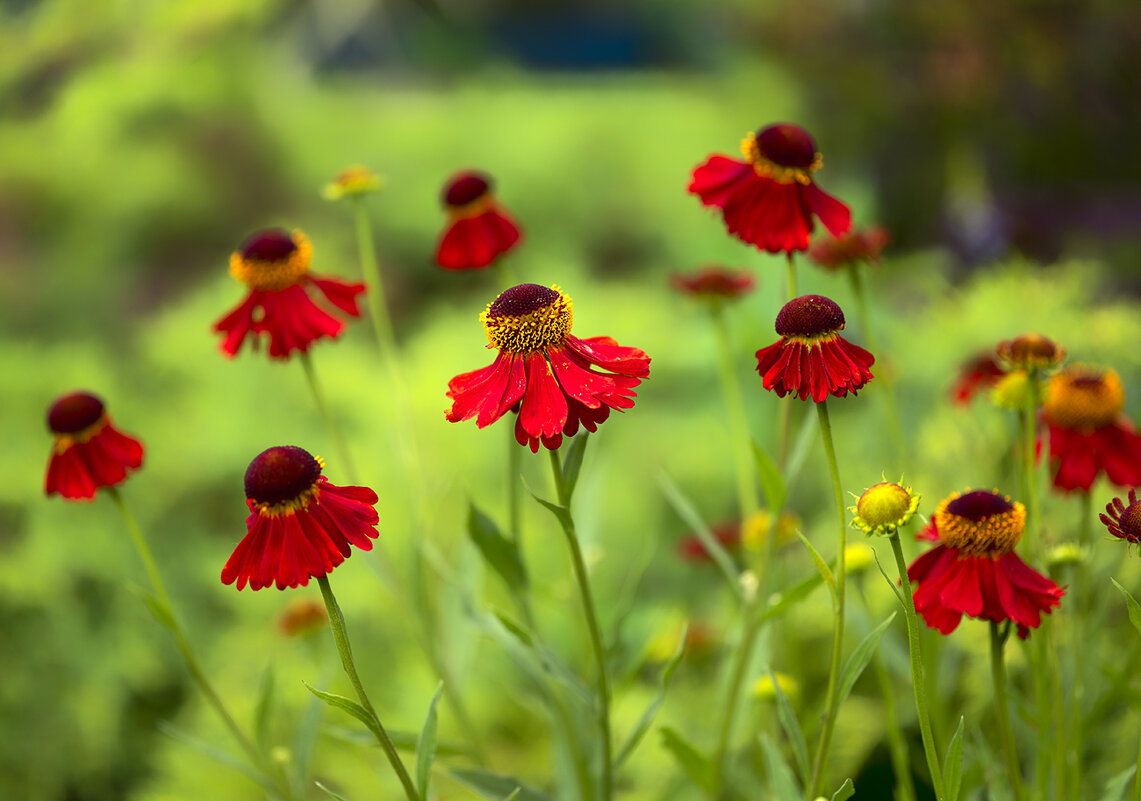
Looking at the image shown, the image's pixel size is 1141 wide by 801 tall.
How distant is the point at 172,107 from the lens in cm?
193

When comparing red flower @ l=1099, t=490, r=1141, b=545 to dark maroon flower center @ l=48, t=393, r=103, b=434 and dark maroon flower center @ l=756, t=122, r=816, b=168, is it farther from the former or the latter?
dark maroon flower center @ l=48, t=393, r=103, b=434

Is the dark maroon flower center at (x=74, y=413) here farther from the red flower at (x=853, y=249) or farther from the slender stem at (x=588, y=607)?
the red flower at (x=853, y=249)

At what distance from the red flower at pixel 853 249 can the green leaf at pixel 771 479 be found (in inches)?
6.6

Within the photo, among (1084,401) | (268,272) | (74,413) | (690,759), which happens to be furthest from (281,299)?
(1084,401)

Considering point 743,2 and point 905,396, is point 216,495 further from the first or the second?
point 743,2

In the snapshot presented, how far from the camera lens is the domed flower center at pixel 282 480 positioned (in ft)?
1.11

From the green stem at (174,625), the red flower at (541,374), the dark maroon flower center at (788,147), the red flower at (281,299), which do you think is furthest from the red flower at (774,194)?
the green stem at (174,625)

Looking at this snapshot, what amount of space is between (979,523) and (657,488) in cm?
87

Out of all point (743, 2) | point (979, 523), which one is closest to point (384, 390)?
point (979, 523)

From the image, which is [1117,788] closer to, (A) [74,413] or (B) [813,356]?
(B) [813,356]

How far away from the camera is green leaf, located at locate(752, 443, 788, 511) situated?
17.1 inches

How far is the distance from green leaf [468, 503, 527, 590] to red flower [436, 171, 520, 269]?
166mm

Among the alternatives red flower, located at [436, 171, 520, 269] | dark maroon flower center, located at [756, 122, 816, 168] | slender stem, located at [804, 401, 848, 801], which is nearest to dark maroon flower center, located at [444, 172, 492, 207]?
red flower, located at [436, 171, 520, 269]

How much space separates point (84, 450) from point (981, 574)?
44 centimetres
